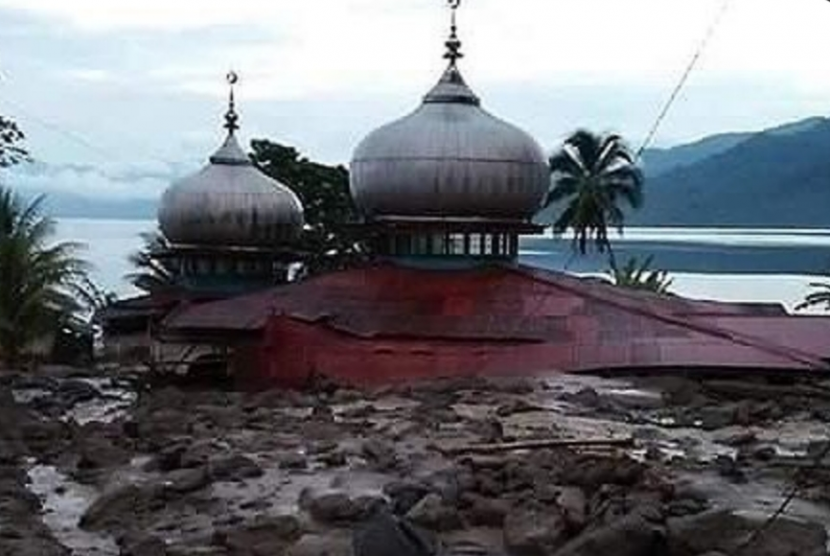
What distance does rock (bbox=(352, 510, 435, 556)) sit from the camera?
395 inches

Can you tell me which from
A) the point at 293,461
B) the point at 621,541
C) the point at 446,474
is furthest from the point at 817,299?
the point at 621,541

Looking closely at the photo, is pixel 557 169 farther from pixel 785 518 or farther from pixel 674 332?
pixel 785 518

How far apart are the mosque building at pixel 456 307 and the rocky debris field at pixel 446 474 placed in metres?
1.48

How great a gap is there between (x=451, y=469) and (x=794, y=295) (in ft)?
105

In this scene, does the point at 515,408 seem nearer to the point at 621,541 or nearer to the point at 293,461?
the point at 293,461

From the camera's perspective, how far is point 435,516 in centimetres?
1088

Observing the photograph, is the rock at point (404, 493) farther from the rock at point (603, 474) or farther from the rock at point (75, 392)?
the rock at point (75, 392)

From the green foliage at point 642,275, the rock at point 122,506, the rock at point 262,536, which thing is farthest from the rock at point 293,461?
the green foliage at point 642,275

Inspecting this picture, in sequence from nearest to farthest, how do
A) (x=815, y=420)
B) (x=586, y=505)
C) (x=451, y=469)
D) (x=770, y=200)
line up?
1. (x=586, y=505)
2. (x=451, y=469)
3. (x=815, y=420)
4. (x=770, y=200)

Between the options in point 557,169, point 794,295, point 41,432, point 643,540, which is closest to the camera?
point 643,540

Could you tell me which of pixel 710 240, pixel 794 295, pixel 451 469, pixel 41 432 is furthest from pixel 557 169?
pixel 451 469

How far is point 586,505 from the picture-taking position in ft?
35.3

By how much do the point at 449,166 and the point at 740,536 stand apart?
13.3 meters

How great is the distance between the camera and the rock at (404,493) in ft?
37.0
